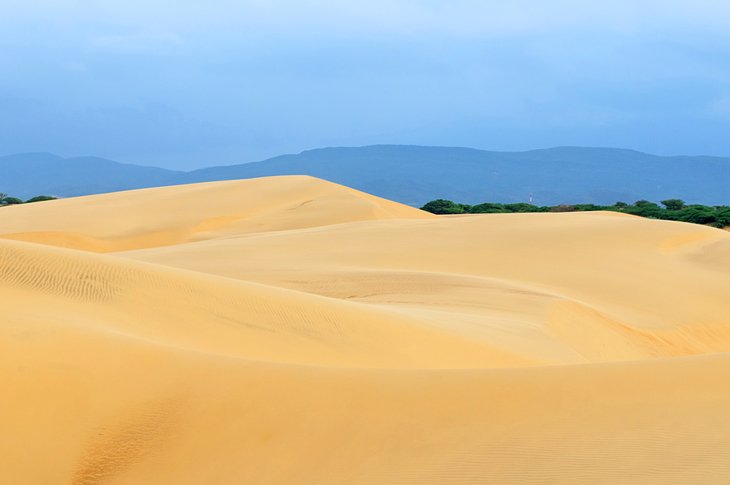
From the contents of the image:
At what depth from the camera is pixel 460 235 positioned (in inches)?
755

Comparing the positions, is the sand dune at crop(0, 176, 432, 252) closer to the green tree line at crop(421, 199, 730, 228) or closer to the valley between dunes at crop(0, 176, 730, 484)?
the green tree line at crop(421, 199, 730, 228)

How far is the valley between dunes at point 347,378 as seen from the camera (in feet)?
13.8

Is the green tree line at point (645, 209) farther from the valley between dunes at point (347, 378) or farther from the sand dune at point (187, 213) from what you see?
the valley between dunes at point (347, 378)

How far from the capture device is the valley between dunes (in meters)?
4.20

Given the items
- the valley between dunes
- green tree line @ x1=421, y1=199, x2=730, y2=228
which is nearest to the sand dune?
green tree line @ x1=421, y1=199, x2=730, y2=228

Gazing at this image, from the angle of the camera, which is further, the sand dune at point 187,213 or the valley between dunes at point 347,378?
the sand dune at point 187,213

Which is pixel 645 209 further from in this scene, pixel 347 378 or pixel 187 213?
pixel 347 378

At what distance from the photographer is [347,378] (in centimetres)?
519

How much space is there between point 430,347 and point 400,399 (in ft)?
10.6

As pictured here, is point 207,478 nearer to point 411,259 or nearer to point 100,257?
point 100,257

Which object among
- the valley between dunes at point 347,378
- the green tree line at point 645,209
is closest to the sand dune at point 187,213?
the green tree line at point 645,209

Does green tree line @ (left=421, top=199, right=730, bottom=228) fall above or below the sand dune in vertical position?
above

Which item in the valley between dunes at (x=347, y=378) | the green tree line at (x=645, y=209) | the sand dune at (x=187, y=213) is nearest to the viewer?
the valley between dunes at (x=347, y=378)

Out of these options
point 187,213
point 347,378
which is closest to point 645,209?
point 187,213
